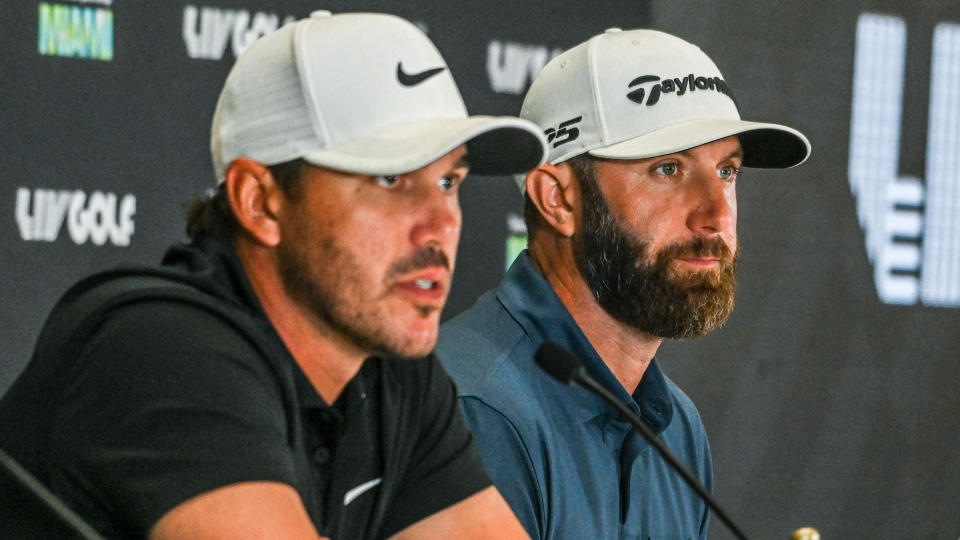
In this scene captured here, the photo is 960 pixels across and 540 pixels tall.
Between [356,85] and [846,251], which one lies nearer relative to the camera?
[356,85]

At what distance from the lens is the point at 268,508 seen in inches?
38.2

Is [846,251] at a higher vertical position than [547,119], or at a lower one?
lower

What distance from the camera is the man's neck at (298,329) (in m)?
1.18

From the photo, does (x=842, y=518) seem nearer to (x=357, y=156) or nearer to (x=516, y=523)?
(x=516, y=523)

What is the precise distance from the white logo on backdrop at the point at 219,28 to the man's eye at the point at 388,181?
1002mm

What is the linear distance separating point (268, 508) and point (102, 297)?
21 cm

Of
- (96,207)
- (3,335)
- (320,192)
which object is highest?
(320,192)

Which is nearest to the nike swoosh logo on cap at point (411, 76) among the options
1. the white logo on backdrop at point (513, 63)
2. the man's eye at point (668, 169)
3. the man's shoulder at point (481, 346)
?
the man's shoulder at point (481, 346)

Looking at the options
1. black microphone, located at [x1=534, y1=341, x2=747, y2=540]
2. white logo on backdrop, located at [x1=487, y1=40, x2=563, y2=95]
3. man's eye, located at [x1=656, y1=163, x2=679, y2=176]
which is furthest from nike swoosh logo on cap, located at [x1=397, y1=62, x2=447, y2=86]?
white logo on backdrop, located at [x1=487, y1=40, x2=563, y2=95]

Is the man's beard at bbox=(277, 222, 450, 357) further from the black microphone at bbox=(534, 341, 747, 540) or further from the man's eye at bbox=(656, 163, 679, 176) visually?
the man's eye at bbox=(656, 163, 679, 176)

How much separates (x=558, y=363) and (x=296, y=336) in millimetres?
221

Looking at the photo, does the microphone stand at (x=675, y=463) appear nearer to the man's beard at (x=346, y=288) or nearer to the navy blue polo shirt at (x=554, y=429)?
the man's beard at (x=346, y=288)

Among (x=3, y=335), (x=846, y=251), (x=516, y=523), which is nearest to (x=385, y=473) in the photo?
(x=516, y=523)

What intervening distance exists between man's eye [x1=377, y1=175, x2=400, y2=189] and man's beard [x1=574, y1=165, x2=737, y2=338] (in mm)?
559
